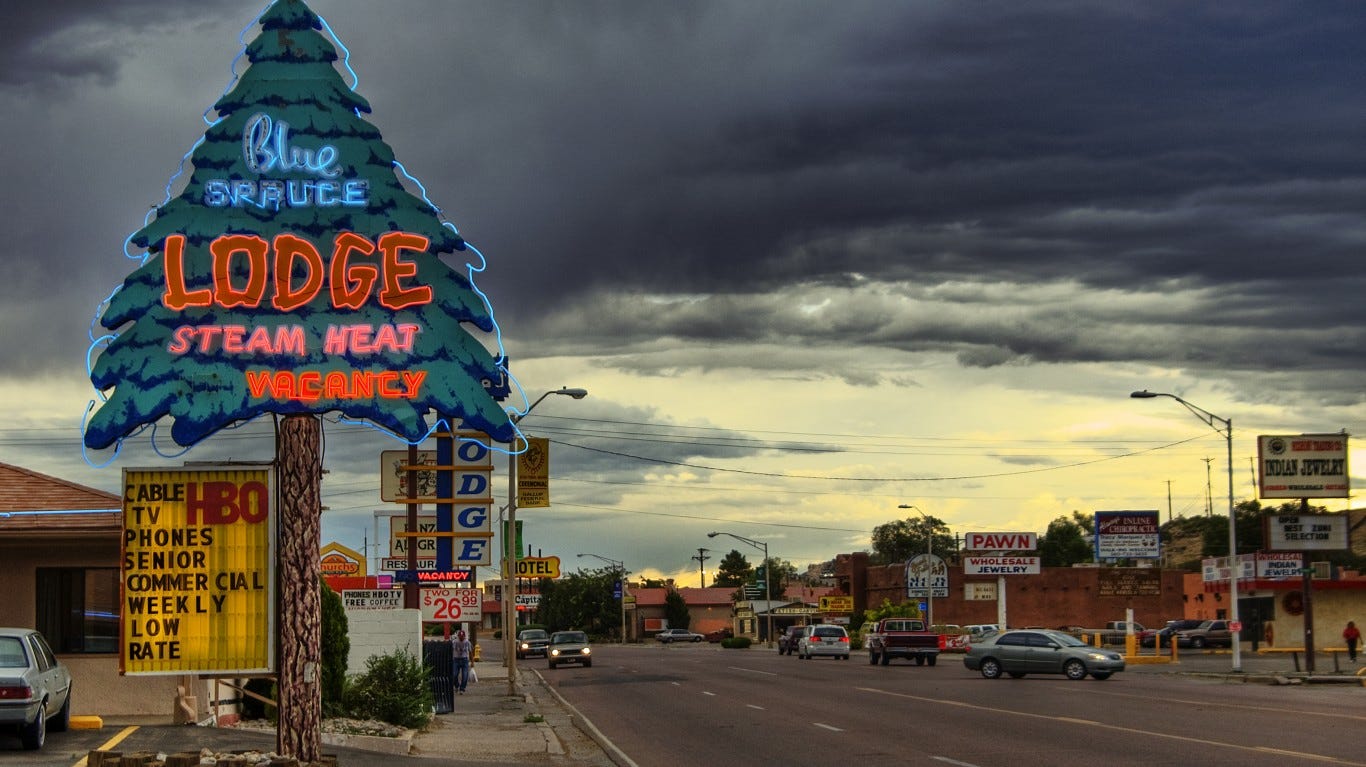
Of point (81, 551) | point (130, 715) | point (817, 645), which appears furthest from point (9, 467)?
point (817, 645)

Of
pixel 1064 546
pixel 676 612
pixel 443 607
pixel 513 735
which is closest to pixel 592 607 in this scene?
pixel 676 612

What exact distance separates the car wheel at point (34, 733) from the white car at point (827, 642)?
53323mm

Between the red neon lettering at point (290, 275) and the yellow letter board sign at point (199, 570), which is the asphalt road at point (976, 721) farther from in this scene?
the red neon lettering at point (290, 275)

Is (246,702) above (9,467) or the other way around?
the other way around

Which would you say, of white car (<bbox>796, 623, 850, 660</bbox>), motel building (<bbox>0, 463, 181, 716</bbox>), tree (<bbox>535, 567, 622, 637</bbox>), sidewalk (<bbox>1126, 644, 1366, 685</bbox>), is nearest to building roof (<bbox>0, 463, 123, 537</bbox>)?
motel building (<bbox>0, 463, 181, 716</bbox>)

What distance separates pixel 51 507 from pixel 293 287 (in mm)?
12181

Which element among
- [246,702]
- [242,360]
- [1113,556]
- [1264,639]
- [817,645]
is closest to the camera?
[242,360]

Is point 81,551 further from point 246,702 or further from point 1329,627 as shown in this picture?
point 1329,627

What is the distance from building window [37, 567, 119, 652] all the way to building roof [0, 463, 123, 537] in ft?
3.81

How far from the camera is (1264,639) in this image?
76.7 metres

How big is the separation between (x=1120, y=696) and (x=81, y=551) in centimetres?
2376

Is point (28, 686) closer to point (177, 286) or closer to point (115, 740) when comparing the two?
point (115, 740)

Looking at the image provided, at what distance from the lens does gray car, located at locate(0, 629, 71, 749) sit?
62.2 feet

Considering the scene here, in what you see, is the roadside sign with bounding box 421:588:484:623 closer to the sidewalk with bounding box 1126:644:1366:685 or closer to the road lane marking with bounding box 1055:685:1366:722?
the road lane marking with bounding box 1055:685:1366:722
